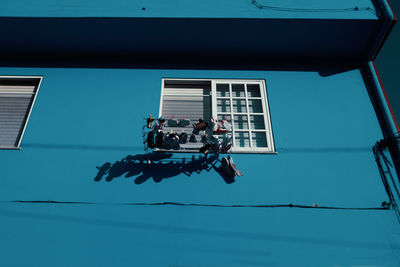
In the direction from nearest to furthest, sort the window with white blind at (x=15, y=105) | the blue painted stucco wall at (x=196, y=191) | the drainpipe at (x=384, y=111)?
the blue painted stucco wall at (x=196, y=191) → the drainpipe at (x=384, y=111) → the window with white blind at (x=15, y=105)

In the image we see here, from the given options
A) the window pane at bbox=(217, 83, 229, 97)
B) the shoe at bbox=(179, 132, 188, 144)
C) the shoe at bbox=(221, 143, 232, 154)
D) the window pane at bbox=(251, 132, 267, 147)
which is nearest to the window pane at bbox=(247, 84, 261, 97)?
the window pane at bbox=(217, 83, 229, 97)

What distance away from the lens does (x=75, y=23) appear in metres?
4.91

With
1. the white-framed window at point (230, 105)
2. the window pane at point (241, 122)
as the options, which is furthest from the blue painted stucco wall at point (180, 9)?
the window pane at point (241, 122)

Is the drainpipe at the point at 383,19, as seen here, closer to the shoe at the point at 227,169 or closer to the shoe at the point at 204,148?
the shoe at the point at 227,169

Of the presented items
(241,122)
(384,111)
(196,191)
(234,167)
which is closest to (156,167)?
(196,191)

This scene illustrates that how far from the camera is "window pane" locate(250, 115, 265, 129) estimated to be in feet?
15.6

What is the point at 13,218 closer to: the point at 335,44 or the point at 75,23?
the point at 75,23

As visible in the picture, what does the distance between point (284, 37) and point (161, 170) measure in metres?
3.53

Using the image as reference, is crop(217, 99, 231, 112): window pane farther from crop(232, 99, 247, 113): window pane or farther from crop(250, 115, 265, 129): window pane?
crop(250, 115, 265, 129): window pane

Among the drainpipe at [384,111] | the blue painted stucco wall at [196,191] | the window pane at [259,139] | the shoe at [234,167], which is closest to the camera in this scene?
the blue painted stucco wall at [196,191]

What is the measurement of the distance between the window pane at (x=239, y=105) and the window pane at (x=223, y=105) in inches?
4.1

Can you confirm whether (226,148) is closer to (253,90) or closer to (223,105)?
(223,105)

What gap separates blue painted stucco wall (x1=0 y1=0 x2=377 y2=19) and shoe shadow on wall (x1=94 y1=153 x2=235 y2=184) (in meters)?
2.68

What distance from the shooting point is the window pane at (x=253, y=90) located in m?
5.17
